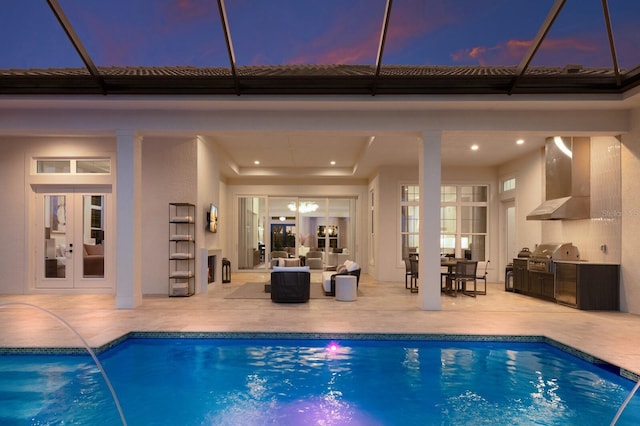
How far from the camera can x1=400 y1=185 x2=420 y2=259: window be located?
11.3 m

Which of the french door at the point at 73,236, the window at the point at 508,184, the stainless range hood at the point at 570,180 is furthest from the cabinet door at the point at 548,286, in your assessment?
the french door at the point at 73,236

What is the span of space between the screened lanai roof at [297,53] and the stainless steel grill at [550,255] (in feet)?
10.1

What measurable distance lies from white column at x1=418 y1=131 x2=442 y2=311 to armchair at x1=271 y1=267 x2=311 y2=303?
2200 mm

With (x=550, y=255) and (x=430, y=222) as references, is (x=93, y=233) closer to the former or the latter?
(x=430, y=222)

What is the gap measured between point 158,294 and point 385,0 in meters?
7.03

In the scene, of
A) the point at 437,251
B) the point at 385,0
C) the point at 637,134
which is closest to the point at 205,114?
the point at 385,0

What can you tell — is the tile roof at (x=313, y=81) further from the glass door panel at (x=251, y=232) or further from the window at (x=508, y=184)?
the glass door panel at (x=251, y=232)

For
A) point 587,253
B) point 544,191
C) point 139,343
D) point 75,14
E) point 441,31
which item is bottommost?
point 139,343

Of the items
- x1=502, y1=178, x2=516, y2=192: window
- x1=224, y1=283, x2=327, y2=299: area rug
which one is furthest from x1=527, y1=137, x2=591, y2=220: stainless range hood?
x1=224, y1=283, x2=327, y2=299: area rug

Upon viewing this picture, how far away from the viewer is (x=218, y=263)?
9.86 meters

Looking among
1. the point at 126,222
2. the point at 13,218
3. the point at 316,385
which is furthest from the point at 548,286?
the point at 13,218

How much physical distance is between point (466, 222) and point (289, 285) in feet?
21.3

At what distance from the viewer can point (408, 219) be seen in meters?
11.3

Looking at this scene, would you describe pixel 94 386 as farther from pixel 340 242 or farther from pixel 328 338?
pixel 340 242
